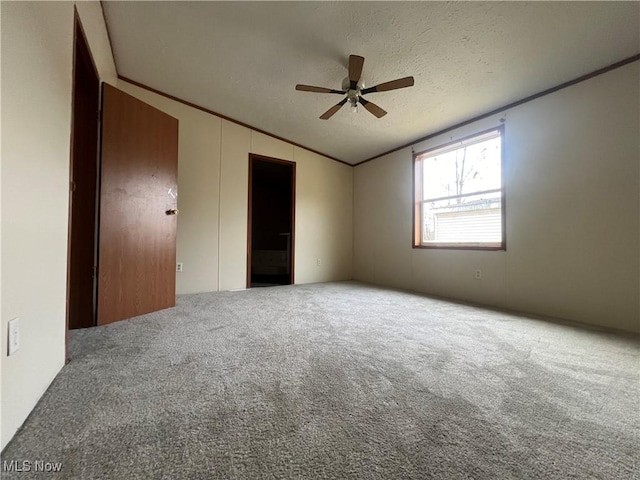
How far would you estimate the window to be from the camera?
3.07m

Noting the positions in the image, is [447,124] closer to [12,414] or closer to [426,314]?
[426,314]

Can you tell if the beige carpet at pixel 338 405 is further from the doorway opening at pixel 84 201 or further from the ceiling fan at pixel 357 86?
the ceiling fan at pixel 357 86

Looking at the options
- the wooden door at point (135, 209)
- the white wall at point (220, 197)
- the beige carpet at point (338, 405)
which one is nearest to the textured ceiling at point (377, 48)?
the white wall at point (220, 197)

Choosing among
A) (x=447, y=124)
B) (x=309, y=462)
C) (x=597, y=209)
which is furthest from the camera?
(x=447, y=124)

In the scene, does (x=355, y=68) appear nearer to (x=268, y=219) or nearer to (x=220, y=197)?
(x=220, y=197)

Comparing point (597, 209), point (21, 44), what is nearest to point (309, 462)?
point (21, 44)

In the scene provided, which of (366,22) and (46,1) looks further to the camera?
(366,22)

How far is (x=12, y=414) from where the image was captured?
2.91 ft

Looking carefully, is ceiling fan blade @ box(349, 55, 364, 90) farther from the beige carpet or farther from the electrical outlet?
the electrical outlet

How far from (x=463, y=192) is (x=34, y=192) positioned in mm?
3898

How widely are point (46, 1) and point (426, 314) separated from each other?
3.26 metres

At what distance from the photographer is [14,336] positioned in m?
0.93

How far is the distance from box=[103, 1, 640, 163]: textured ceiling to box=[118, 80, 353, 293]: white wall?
1.41 ft

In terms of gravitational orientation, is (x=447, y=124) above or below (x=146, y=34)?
below
